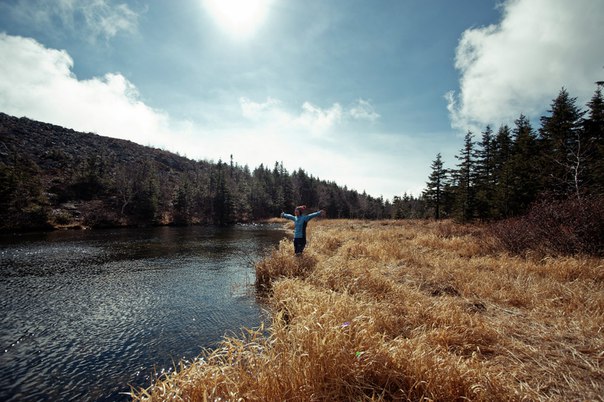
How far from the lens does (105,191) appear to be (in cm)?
5488

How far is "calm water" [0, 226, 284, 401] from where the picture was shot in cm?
451

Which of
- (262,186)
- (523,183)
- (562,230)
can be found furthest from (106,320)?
(262,186)

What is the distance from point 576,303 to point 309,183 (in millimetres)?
99337

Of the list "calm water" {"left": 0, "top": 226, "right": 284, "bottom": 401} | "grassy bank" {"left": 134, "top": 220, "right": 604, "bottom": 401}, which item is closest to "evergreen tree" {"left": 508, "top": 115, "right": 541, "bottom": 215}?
"grassy bank" {"left": 134, "top": 220, "right": 604, "bottom": 401}

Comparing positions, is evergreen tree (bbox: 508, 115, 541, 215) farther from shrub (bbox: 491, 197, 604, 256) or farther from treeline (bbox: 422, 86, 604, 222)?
shrub (bbox: 491, 197, 604, 256)

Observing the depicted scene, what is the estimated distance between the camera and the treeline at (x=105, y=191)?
3572 cm

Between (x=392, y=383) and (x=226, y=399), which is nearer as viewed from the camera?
(x=226, y=399)

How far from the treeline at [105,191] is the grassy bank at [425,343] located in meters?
40.2

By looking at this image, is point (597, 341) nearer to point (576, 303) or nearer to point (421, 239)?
point (576, 303)

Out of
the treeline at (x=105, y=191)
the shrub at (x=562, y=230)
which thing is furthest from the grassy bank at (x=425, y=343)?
the treeline at (x=105, y=191)

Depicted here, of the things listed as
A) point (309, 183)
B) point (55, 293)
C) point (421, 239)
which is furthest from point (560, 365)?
point (309, 183)

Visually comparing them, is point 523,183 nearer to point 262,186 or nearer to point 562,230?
point 562,230

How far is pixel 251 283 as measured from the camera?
10172 millimetres

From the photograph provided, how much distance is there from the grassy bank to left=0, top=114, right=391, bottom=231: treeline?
40.2 meters
